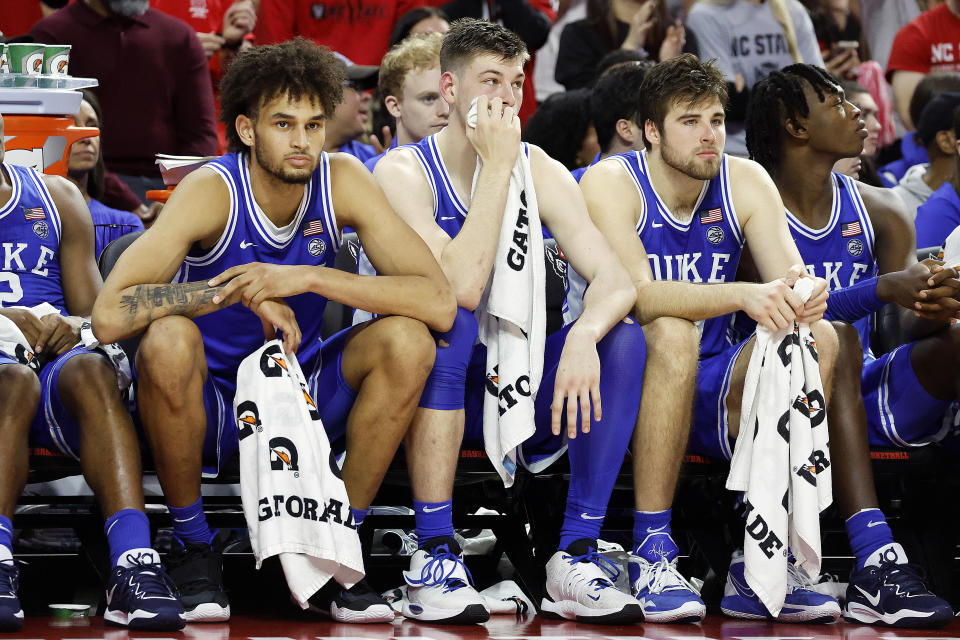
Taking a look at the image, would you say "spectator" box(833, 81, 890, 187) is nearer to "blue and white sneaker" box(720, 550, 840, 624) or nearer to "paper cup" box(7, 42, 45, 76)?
"blue and white sneaker" box(720, 550, 840, 624)

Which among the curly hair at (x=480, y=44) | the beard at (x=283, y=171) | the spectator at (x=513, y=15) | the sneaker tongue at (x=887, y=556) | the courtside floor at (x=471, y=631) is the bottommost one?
the courtside floor at (x=471, y=631)

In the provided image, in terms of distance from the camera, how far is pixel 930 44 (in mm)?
7816

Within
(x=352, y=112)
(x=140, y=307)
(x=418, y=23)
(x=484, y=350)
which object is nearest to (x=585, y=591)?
(x=484, y=350)

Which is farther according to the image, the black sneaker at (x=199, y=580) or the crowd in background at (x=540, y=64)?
the crowd in background at (x=540, y=64)

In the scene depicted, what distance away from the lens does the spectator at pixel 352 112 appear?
6.01 m

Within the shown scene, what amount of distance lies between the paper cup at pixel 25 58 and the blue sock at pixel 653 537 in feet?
8.67

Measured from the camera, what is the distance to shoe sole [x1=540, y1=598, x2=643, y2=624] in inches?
136

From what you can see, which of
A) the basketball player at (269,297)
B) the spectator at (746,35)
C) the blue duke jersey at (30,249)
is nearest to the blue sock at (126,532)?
the basketball player at (269,297)

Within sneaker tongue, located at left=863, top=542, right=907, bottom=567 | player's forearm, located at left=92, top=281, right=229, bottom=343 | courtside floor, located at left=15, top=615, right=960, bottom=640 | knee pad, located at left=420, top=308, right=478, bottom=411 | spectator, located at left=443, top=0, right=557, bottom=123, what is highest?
spectator, located at left=443, top=0, right=557, bottom=123

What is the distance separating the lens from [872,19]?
8.94 meters

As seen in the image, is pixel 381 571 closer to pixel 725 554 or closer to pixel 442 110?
pixel 725 554

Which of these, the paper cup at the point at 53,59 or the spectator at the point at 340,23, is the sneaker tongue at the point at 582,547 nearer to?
the paper cup at the point at 53,59

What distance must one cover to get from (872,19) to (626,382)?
6156 millimetres

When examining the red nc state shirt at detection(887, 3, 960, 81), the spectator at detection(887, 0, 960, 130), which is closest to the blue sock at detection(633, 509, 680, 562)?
the spectator at detection(887, 0, 960, 130)
